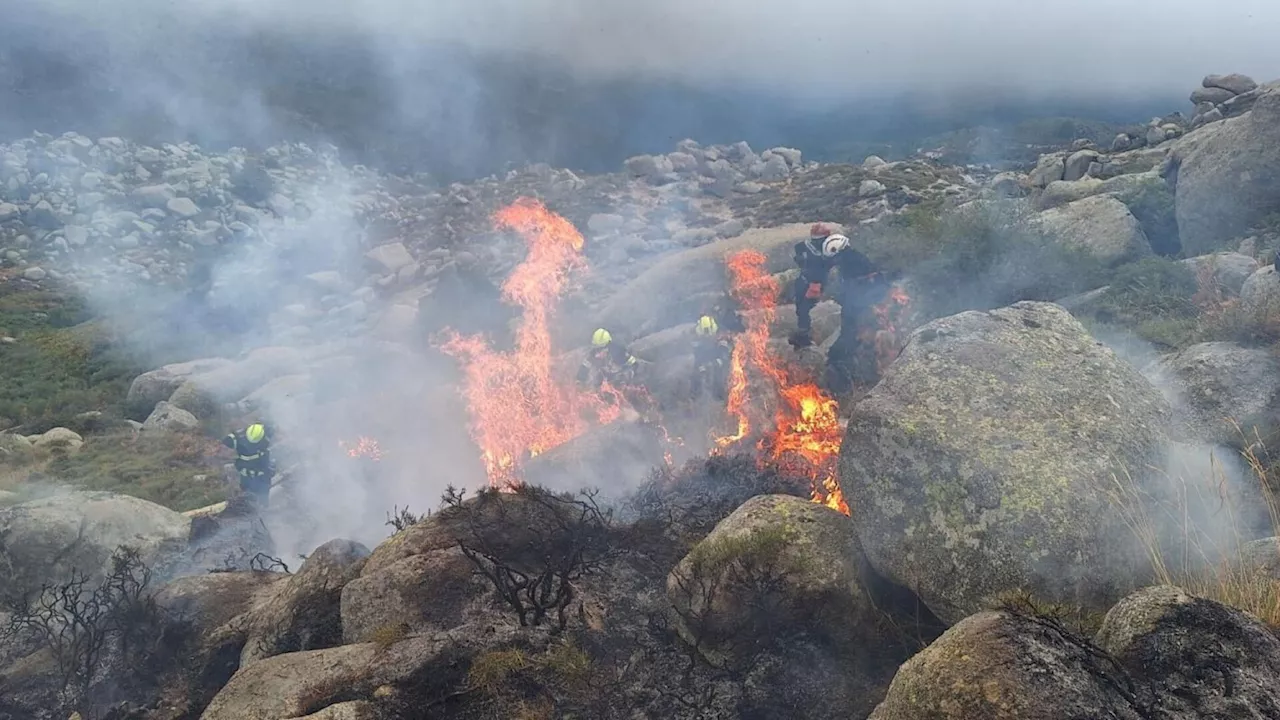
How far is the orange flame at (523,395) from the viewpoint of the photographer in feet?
41.0

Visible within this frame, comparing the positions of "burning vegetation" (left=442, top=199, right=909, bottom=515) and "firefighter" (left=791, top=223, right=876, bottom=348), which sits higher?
"firefighter" (left=791, top=223, right=876, bottom=348)

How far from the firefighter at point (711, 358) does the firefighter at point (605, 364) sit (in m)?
1.49

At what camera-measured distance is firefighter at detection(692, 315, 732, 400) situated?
12.2 meters

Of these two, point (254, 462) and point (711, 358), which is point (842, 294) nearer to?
point (711, 358)

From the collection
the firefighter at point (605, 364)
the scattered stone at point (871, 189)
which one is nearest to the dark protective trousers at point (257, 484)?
the firefighter at point (605, 364)

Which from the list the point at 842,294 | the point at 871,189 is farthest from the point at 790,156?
the point at 842,294

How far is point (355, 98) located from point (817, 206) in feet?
122

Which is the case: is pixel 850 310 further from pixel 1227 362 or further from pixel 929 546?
pixel 929 546

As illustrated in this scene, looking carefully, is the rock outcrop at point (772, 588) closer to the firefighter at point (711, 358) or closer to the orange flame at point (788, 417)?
the orange flame at point (788, 417)

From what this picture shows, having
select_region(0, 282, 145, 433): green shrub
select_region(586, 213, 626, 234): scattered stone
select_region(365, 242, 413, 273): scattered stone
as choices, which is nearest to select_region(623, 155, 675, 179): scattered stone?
select_region(586, 213, 626, 234): scattered stone

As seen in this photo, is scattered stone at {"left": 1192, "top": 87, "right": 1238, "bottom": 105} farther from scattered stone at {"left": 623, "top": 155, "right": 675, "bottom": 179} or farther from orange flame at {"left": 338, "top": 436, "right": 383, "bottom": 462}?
orange flame at {"left": 338, "top": 436, "right": 383, "bottom": 462}

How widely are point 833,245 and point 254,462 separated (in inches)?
416

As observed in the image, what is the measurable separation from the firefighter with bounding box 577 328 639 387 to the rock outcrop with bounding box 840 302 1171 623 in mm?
8205

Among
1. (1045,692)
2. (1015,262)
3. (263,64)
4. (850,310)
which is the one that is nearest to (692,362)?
(850,310)
